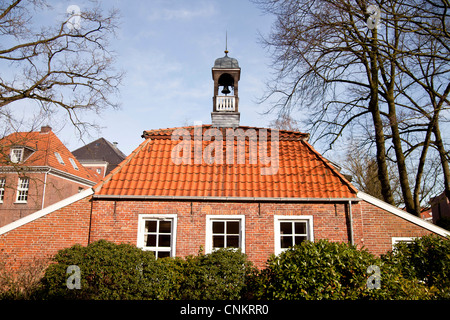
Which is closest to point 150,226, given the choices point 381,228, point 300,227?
point 300,227

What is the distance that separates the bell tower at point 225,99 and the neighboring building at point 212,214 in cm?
366

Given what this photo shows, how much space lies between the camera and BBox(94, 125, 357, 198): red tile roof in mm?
10820

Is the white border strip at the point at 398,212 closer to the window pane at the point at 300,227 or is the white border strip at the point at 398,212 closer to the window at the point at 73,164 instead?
the window pane at the point at 300,227

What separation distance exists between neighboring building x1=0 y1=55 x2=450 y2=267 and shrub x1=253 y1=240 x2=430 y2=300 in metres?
2.80

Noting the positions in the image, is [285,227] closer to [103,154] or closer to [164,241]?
[164,241]

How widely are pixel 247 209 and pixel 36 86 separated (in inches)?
349

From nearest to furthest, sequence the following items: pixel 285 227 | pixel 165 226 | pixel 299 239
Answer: pixel 299 239
pixel 165 226
pixel 285 227

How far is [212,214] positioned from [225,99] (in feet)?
21.1

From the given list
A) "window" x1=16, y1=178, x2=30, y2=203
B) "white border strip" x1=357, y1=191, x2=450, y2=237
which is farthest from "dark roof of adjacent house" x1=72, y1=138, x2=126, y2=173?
"white border strip" x1=357, y1=191, x2=450, y2=237

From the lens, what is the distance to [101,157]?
4838 cm

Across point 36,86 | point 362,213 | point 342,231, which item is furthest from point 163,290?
point 36,86

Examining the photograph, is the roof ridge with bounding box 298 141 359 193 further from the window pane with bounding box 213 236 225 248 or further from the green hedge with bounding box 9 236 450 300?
the window pane with bounding box 213 236 225 248

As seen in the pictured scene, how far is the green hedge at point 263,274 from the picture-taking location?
709 cm

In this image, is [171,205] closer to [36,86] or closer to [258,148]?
[258,148]
